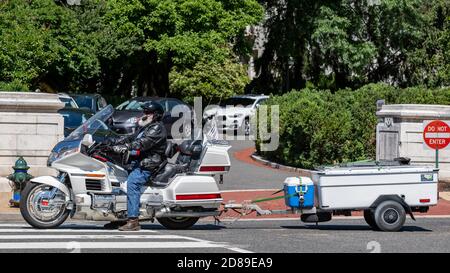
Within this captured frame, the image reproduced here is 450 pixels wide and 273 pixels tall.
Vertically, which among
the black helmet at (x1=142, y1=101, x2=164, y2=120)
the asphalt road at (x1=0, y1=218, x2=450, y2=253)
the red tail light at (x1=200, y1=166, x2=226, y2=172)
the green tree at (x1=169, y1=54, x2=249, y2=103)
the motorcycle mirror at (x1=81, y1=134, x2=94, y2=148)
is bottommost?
the asphalt road at (x1=0, y1=218, x2=450, y2=253)

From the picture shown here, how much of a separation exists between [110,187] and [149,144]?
32.0 inches

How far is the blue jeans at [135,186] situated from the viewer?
13422 millimetres

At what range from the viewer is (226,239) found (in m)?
13.2

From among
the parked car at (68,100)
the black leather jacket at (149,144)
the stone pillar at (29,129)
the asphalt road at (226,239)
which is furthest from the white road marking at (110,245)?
the parked car at (68,100)

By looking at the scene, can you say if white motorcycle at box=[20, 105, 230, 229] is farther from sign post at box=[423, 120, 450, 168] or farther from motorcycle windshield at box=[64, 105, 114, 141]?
sign post at box=[423, 120, 450, 168]

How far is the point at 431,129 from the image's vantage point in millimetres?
20422

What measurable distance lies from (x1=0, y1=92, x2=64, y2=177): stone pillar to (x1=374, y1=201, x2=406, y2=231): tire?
26.0 feet

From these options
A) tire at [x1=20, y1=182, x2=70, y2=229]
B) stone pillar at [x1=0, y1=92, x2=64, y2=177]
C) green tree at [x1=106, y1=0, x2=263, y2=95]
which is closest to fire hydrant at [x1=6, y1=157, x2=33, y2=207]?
stone pillar at [x1=0, y1=92, x2=64, y2=177]

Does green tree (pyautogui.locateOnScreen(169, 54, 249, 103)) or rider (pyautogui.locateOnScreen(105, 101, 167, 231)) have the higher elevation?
green tree (pyautogui.locateOnScreen(169, 54, 249, 103))

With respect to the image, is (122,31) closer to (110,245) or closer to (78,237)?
(78,237)

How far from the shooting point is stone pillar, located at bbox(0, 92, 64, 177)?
64.5ft

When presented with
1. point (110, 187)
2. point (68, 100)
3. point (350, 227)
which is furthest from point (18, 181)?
point (68, 100)

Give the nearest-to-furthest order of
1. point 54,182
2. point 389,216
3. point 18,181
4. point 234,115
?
point 54,182 < point 389,216 < point 18,181 < point 234,115
